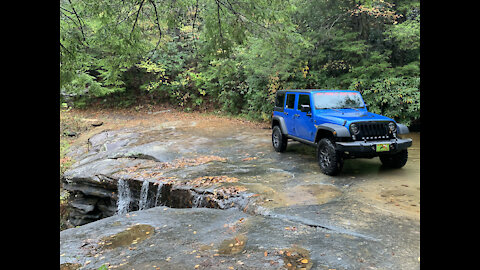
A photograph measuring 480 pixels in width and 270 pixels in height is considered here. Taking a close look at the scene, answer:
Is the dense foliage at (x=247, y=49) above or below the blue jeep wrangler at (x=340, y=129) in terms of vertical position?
above

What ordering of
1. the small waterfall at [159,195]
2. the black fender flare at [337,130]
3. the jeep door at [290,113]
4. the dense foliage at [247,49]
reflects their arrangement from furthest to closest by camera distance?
the jeep door at [290,113] → the small waterfall at [159,195] → the black fender flare at [337,130] → the dense foliage at [247,49]

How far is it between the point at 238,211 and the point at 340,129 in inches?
112

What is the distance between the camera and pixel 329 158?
705 centimetres

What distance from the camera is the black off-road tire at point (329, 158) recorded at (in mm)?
6914

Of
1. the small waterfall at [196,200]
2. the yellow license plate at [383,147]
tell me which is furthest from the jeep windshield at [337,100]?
the small waterfall at [196,200]

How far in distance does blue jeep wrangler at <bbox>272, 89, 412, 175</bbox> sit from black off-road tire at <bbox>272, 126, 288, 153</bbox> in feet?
1.00

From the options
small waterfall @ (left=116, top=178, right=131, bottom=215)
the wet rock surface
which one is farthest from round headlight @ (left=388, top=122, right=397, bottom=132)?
small waterfall @ (left=116, top=178, right=131, bottom=215)

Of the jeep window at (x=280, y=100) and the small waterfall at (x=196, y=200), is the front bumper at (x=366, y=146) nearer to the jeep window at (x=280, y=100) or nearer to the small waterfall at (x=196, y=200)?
→ the small waterfall at (x=196, y=200)

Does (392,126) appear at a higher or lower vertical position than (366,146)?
higher

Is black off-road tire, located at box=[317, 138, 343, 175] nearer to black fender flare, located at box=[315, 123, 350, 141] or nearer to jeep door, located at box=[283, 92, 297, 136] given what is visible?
black fender flare, located at box=[315, 123, 350, 141]

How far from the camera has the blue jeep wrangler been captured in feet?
22.1

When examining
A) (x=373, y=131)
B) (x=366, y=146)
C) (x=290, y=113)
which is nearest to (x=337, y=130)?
(x=366, y=146)

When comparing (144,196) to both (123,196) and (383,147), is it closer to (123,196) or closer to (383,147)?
(123,196)
